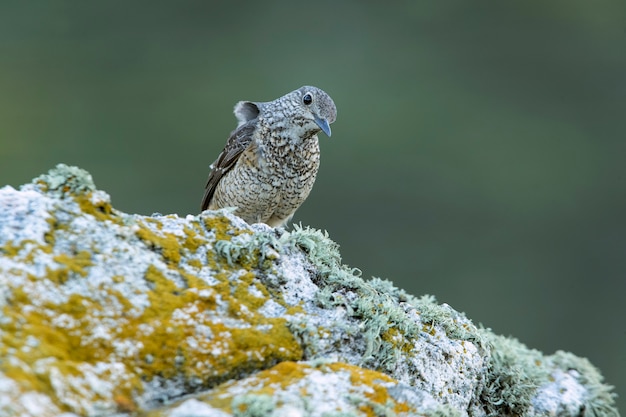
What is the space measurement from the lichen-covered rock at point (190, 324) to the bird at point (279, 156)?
104 inches

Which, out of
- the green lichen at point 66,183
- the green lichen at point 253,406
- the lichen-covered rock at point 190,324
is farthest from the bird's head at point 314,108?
the green lichen at point 253,406

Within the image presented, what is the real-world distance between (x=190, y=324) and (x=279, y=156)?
3669 millimetres

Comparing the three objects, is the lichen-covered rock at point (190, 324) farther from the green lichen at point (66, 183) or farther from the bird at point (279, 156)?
the bird at point (279, 156)

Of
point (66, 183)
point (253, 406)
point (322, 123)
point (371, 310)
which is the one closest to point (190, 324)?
point (253, 406)

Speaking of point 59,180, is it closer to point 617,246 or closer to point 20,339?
point 20,339

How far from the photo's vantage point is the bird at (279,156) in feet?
Result: 21.8

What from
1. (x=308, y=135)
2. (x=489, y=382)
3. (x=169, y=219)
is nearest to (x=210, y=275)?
(x=169, y=219)

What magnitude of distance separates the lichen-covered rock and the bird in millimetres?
2642

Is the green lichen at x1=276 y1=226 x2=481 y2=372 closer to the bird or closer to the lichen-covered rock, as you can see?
the lichen-covered rock

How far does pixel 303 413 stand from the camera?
280 centimetres

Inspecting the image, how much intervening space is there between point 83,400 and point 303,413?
0.67 m

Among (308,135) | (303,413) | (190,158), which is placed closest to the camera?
(303,413)

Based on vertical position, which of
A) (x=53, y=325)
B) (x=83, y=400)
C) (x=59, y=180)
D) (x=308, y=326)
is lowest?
(x=83, y=400)

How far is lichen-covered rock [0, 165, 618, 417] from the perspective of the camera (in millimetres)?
2725
